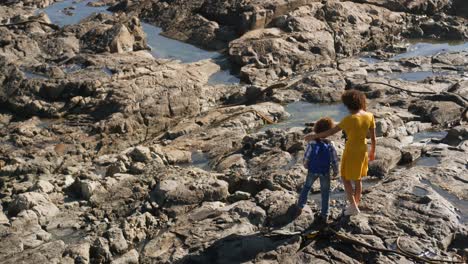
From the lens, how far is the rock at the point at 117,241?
30.5 feet

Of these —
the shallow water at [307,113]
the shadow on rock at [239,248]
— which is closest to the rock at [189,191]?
the shadow on rock at [239,248]

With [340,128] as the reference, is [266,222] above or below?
below

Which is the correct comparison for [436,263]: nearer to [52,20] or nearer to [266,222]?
[266,222]

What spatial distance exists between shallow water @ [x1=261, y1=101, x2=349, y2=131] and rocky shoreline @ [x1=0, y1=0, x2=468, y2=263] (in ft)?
0.24

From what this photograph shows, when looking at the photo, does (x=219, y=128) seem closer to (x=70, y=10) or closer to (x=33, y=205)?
(x=33, y=205)

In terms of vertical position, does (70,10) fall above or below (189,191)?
below

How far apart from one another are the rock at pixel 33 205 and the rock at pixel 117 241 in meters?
1.71

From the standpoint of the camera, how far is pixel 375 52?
21656 mm

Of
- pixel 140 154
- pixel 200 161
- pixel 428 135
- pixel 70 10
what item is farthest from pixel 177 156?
pixel 70 10

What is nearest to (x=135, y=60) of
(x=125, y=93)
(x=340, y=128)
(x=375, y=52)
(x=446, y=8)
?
(x=125, y=93)

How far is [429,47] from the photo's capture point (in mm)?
22297

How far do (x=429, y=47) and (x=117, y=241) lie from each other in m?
16.9

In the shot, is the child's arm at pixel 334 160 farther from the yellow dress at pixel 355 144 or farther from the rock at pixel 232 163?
the rock at pixel 232 163

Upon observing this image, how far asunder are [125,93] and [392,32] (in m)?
12.1
